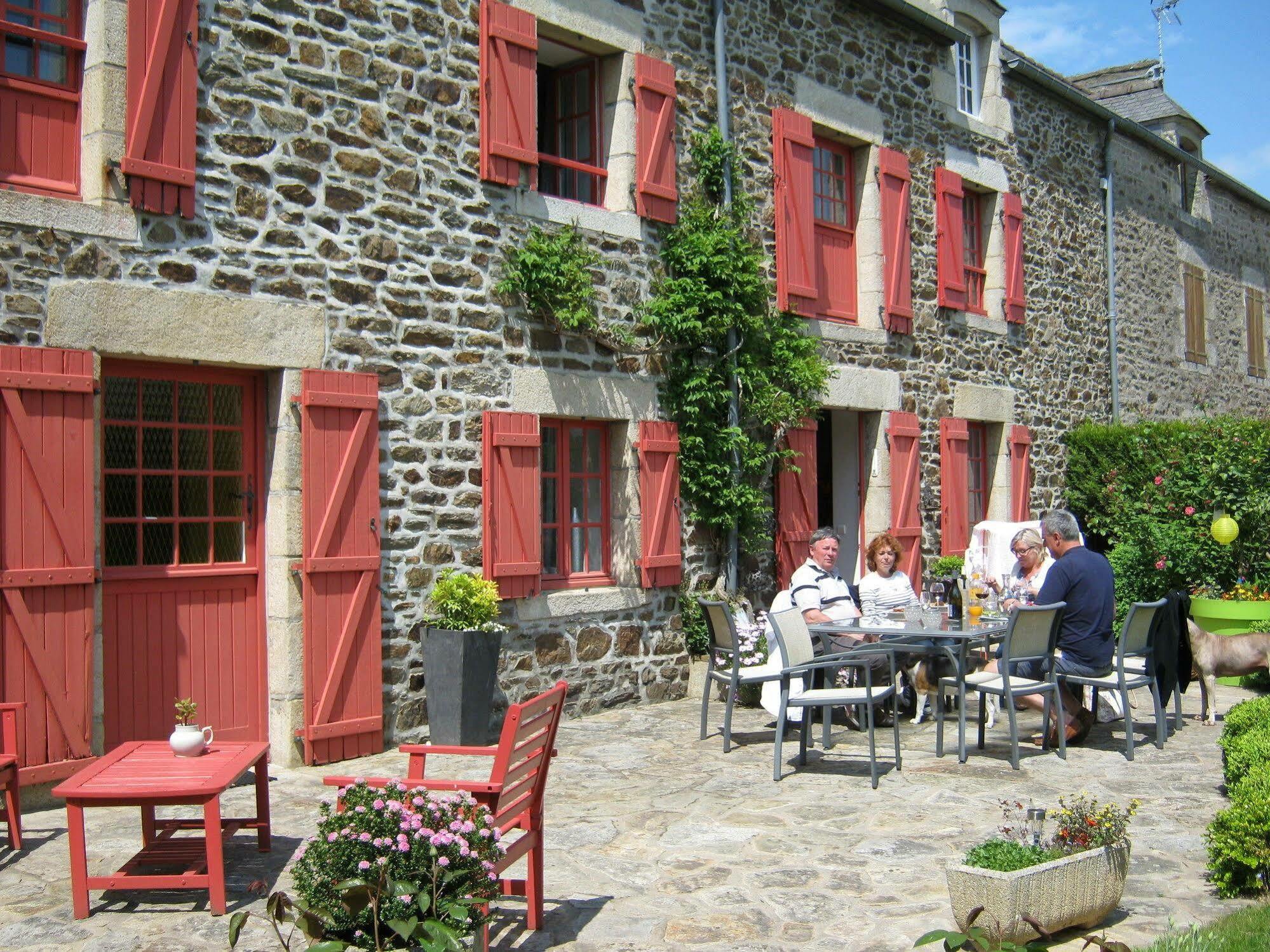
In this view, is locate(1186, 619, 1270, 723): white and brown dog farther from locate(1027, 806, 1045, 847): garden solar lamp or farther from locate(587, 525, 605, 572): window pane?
locate(1027, 806, 1045, 847): garden solar lamp

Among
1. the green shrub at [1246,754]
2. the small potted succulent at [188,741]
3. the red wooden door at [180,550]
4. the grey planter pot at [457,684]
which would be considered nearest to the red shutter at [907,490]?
the grey planter pot at [457,684]

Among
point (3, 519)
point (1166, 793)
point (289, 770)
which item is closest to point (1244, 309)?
point (1166, 793)

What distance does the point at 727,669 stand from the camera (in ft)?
23.5

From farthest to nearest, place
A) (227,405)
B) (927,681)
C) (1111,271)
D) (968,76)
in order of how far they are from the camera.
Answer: (1111,271), (968,76), (927,681), (227,405)

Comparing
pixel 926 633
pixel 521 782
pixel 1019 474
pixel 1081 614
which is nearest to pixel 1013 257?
pixel 1019 474

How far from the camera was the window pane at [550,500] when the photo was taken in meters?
8.25

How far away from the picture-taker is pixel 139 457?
633 cm

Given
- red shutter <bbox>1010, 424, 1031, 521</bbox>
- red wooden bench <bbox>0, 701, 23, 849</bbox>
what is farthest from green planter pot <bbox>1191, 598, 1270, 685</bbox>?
red wooden bench <bbox>0, 701, 23, 849</bbox>

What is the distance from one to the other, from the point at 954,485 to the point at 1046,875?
808 centimetres

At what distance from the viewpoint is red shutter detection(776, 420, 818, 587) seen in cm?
967

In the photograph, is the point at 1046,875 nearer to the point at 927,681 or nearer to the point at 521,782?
the point at 521,782

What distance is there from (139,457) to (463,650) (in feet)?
6.51

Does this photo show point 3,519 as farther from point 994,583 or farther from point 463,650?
point 994,583

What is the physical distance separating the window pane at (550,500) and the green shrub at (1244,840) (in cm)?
480
